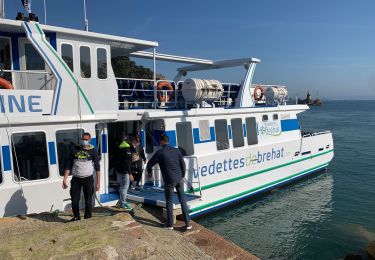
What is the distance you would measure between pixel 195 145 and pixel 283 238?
11.9 feet

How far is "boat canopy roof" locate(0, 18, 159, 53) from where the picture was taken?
769cm

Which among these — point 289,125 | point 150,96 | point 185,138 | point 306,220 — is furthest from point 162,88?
point 306,220

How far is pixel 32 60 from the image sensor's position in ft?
27.9

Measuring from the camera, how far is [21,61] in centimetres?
846

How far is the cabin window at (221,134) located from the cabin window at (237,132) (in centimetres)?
39

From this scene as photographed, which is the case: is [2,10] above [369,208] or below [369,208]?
above

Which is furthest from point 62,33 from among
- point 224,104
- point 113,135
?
point 224,104

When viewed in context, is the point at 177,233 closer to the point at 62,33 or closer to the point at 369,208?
the point at 62,33

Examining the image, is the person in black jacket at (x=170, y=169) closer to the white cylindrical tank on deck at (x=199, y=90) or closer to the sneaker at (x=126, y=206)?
the sneaker at (x=126, y=206)

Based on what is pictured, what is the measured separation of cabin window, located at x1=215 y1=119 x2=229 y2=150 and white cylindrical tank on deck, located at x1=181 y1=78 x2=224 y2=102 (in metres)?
0.83

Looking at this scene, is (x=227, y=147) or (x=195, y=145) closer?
(x=195, y=145)

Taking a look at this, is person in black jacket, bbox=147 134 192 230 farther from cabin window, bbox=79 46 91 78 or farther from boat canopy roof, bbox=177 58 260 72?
boat canopy roof, bbox=177 58 260 72

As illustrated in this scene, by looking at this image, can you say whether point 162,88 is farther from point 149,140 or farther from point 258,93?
point 258,93

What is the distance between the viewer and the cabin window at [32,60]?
8.49 metres
